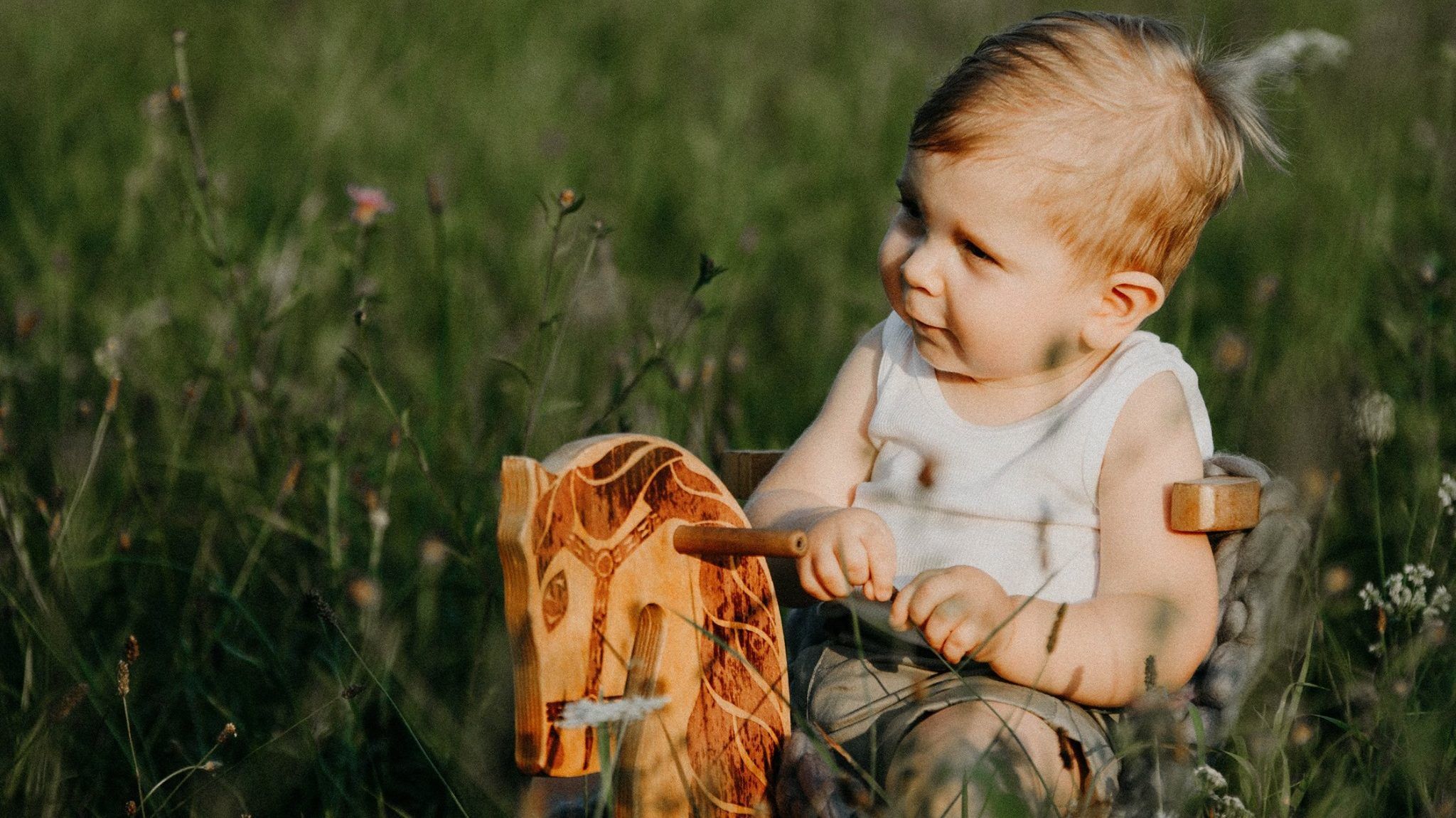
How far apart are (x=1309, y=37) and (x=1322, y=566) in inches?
50.8

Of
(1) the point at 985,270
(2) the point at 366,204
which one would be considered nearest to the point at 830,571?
(1) the point at 985,270

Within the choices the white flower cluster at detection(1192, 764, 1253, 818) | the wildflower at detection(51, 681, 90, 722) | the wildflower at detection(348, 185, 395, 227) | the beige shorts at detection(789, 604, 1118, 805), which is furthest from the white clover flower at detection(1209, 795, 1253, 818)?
the wildflower at detection(348, 185, 395, 227)

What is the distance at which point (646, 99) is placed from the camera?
4.92m

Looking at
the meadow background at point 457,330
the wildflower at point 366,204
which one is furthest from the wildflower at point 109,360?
the wildflower at point 366,204

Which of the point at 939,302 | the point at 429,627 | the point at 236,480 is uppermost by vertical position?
the point at 939,302

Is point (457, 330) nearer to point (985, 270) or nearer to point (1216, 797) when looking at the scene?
point (985, 270)

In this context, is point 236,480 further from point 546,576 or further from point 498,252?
point 498,252

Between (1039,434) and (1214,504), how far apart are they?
0.23 m

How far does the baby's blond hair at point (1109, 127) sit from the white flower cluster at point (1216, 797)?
572 millimetres

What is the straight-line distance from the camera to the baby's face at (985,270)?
5.62ft

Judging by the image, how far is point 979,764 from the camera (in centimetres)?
147

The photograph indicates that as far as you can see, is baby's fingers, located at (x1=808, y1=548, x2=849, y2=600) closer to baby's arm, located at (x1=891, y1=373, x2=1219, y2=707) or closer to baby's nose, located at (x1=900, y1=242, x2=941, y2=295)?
baby's arm, located at (x1=891, y1=373, x2=1219, y2=707)

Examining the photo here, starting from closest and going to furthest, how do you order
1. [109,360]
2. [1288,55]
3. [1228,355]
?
[109,360] < [1228,355] < [1288,55]

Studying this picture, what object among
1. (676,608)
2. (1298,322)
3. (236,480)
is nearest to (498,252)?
(236,480)
